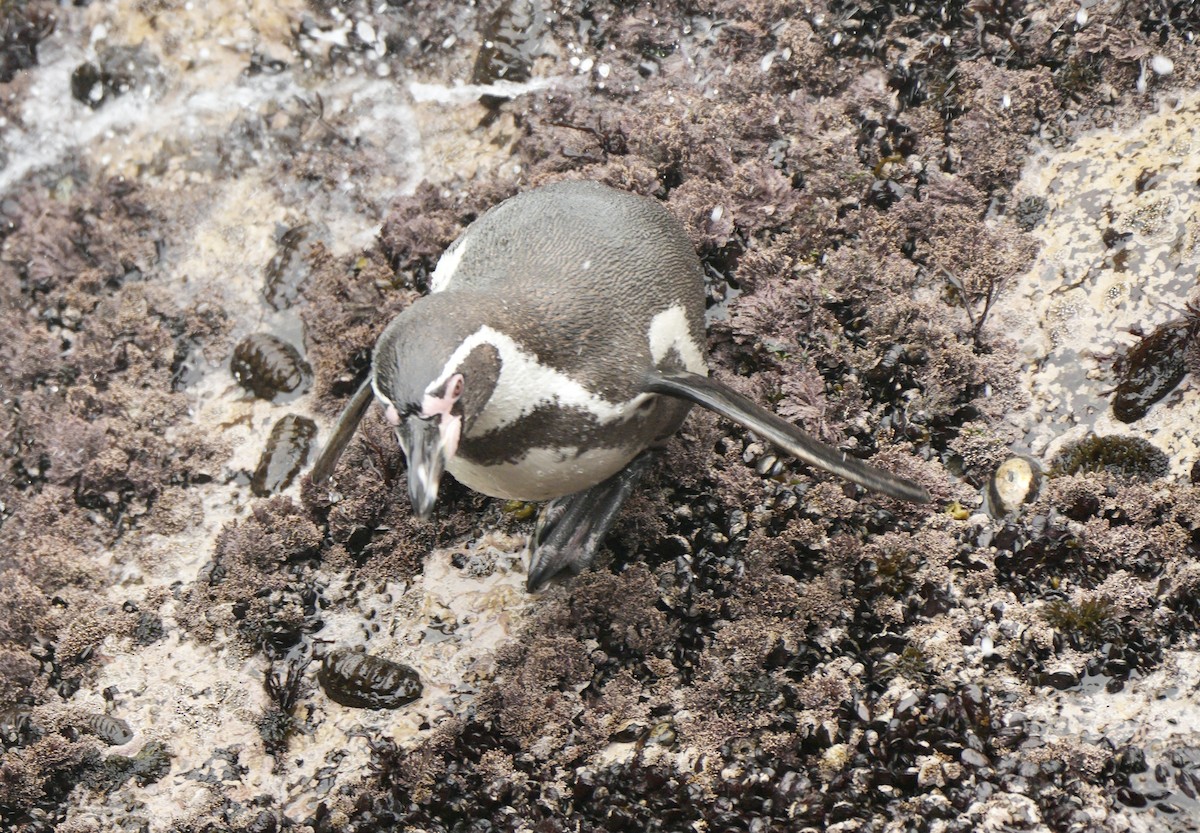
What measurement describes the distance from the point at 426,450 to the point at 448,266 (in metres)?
1.32

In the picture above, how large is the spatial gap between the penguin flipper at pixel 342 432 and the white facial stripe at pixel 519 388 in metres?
0.79

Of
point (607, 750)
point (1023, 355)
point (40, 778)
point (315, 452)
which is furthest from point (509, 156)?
point (40, 778)

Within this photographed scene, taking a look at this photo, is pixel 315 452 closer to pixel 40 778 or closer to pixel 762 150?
pixel 40 778

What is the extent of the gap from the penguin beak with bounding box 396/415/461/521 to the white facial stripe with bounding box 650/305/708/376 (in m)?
1.05

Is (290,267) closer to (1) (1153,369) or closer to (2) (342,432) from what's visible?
(2) (342,432)

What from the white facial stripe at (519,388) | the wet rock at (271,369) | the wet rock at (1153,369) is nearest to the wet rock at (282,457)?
the wet rock at (271,369)

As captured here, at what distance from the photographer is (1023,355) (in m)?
4.66

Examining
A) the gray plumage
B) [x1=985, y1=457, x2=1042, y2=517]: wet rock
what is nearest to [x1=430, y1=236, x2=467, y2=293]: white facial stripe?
the gray plumage

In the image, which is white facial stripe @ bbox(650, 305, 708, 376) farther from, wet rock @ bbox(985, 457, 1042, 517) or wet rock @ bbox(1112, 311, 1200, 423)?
wet rock @ bbox(1112, 311, 1200, 423)

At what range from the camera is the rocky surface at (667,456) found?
389 centimetres

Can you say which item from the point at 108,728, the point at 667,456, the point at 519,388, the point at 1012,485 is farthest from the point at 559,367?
the point at 108,728

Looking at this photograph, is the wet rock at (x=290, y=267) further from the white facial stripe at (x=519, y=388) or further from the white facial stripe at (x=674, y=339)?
the white facial stripe at (x=519, y=388)

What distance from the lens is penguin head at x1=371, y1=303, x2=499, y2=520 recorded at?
3.31 metres

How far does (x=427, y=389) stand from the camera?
330cm
